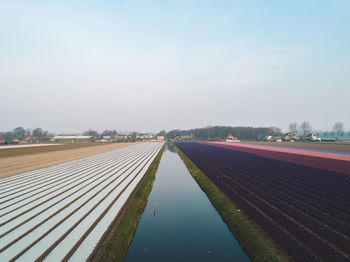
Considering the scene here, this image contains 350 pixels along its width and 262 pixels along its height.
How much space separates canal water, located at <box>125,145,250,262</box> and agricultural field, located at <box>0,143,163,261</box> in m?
1.37

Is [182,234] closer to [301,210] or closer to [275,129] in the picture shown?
[301,210]

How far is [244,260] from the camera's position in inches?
203

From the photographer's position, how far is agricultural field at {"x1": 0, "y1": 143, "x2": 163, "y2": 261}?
5.07 metres

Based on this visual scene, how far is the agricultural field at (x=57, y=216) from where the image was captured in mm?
5074

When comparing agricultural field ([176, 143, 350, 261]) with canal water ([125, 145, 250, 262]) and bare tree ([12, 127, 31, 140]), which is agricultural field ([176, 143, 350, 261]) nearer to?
canal water ([125, 145, 250, 262])

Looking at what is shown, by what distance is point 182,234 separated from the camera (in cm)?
659

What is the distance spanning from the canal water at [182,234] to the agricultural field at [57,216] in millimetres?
1371

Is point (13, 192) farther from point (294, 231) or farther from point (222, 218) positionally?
point (294, 231)

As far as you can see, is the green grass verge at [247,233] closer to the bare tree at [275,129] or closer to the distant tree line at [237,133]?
the distant tree line at [237,133]

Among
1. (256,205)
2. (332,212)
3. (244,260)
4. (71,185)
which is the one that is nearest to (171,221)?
(244,260)

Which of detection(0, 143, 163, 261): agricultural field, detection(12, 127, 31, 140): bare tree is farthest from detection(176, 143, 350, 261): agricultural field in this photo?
detection(12, 127, 31, 140): bare tree

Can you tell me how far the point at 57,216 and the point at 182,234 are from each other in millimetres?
5010

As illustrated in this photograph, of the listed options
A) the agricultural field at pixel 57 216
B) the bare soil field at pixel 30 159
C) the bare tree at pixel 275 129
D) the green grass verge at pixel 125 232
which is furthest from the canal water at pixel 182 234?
the bare tree at pixel 275 129

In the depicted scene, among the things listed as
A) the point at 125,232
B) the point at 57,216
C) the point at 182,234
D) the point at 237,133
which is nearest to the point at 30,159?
the point at 57,216
